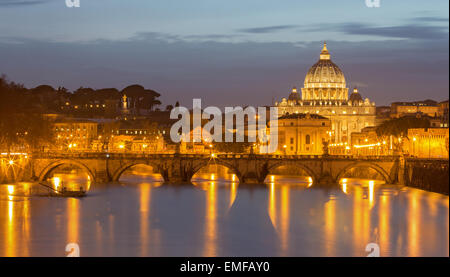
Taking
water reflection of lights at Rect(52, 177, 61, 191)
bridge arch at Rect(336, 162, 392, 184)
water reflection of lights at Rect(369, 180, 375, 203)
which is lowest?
water reflection of lights at Rect(369, 180, 375, 203)

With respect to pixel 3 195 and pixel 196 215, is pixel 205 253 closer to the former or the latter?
pixel 196 215

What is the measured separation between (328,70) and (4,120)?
12675 centimetres

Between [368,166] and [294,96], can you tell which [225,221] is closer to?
[368,166]

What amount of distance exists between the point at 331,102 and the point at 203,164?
364ft

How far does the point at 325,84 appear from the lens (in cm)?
18825

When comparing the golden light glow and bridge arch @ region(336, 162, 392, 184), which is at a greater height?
bridge arch @ region(336, 162, 392, 184)

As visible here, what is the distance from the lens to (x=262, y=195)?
66375 mm

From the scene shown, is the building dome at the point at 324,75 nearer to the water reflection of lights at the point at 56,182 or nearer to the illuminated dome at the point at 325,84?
the illuminated dome at the point at 325,84

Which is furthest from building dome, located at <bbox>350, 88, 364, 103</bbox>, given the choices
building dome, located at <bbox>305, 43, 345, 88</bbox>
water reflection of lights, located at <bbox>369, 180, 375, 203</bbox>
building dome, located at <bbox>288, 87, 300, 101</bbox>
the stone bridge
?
the stone bridge

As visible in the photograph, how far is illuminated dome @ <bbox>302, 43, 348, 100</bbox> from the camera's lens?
18750 cm

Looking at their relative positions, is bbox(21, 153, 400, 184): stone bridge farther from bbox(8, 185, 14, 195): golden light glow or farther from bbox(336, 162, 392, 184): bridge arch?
bbox(8, 185, 14, 195): golden light glow

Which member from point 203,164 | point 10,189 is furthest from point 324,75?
point 10,189
